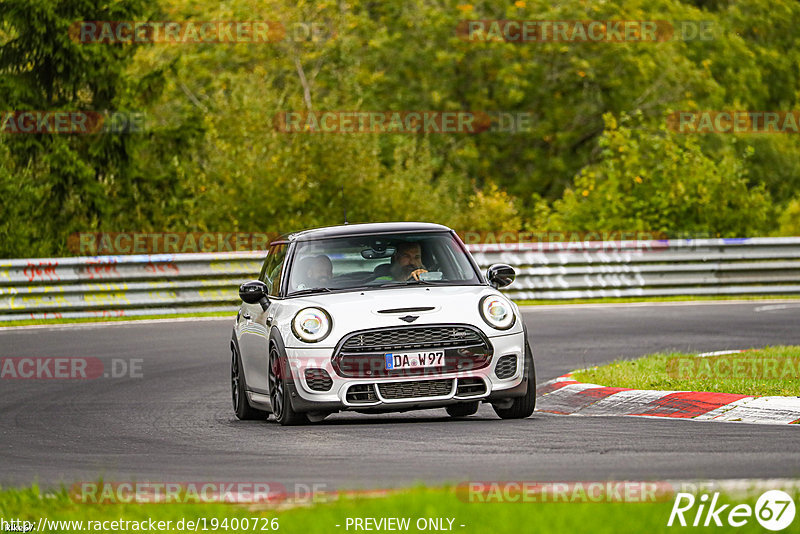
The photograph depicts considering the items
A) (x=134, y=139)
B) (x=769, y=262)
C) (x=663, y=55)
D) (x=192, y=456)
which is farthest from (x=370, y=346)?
(x=663, y=55)

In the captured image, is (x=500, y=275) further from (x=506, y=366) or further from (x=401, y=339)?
(x=401, y=339)

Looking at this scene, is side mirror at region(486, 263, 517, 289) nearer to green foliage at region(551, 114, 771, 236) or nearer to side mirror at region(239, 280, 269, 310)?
side mirror at region(239, 280, 269, 310)

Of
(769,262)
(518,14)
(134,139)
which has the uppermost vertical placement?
(518,14)

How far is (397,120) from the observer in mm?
47812

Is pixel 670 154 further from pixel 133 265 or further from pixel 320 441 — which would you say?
pixel 320 441

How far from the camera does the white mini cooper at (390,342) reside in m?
10.4

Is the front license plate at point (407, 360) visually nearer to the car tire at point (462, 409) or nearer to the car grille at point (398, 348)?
the car grille at point (398, 348)

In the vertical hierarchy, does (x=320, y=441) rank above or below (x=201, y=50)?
below

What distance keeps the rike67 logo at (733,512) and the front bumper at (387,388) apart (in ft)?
14.1

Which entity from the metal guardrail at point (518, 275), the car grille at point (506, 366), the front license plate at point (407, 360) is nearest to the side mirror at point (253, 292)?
the front license plate at point (407, 360)

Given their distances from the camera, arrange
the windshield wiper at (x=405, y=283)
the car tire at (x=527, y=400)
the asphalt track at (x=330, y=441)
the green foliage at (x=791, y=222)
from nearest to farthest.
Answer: the asphalt track at (x=330, y=441) < the car tire at (x=527, y=400) < the windshield wiper at (x=405, y=283) < the green foliage at (x=791, y=222)

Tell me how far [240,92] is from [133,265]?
12446 millimetres

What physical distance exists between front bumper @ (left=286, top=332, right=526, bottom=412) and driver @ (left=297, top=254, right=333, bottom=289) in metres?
0.94

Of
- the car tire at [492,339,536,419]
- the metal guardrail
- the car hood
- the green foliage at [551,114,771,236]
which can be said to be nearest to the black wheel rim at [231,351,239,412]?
the car hood
